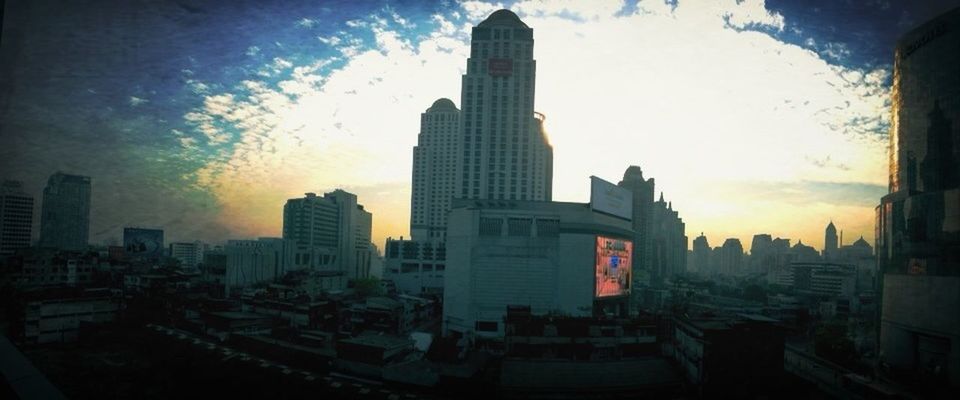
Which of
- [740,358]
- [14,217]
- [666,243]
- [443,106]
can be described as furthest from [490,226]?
[666,243]

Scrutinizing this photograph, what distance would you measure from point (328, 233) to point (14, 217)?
25.7 metres

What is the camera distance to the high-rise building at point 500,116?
30516 mm

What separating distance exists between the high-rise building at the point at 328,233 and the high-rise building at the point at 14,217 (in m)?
19.5

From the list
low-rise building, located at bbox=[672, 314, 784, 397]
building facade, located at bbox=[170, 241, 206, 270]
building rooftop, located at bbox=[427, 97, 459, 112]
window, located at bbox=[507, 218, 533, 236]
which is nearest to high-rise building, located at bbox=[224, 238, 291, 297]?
building facade, located at bbox=[170, 241, 206, 270]

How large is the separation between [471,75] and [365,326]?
58.8ft

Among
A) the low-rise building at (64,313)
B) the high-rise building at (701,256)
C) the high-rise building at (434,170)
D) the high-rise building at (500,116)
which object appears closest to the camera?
the low-rise building at (64,313)

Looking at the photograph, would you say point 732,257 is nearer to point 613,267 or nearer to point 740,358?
point 613,267

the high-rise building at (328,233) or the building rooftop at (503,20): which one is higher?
the building rooftop at (503,20)

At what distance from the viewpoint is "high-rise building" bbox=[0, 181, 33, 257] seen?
→ 926 cm

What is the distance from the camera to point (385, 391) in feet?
32.4

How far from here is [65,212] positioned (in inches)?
416

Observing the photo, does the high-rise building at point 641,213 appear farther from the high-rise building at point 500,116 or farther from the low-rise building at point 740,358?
the low-rise building at point 740,358

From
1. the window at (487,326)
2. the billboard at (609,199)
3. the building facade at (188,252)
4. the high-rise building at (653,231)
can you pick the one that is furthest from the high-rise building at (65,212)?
the high-rise building at (653,231)

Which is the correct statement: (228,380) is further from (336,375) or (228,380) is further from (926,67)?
(926,67)
